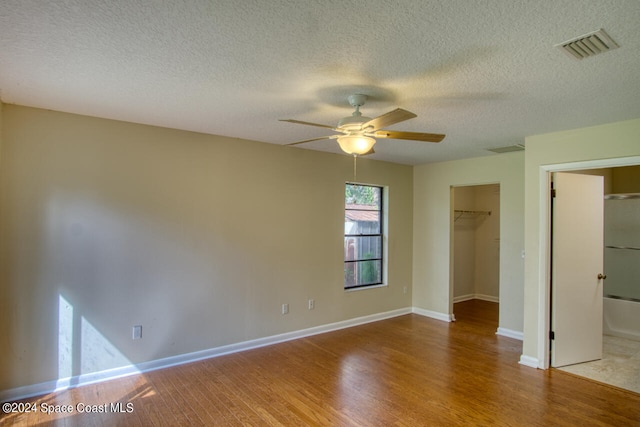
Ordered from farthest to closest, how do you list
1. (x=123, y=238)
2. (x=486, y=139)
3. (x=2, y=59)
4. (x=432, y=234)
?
(x=432, y=234)
(x=486, y=139)
(x=123, y=238)
(x=2, y=59)

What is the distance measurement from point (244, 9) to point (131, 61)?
964 mm

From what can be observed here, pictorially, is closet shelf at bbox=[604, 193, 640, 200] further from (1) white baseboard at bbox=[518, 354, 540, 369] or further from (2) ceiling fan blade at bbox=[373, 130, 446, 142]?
(2) ceiling fan blade at bbox=[373, 130, 446, 142]

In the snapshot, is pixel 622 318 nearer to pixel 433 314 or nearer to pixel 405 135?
pixel 433 314

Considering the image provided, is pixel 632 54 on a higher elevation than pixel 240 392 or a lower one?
higher

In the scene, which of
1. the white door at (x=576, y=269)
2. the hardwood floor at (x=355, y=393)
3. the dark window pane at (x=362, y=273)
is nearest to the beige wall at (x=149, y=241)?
the dark window pane at (x=362, y=273)

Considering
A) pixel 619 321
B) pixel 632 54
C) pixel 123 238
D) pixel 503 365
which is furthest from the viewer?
pixel 619 321

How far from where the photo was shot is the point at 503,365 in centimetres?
387

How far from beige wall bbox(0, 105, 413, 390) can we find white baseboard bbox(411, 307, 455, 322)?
166 cm

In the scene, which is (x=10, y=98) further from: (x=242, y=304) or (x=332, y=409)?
(x=332, y=409)

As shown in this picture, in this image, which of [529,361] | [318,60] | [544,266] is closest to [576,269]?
[544,266]

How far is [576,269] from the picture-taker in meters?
3.91

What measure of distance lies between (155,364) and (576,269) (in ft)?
15.1

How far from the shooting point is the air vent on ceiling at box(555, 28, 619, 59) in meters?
1.80

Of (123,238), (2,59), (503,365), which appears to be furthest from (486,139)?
(2,59)
